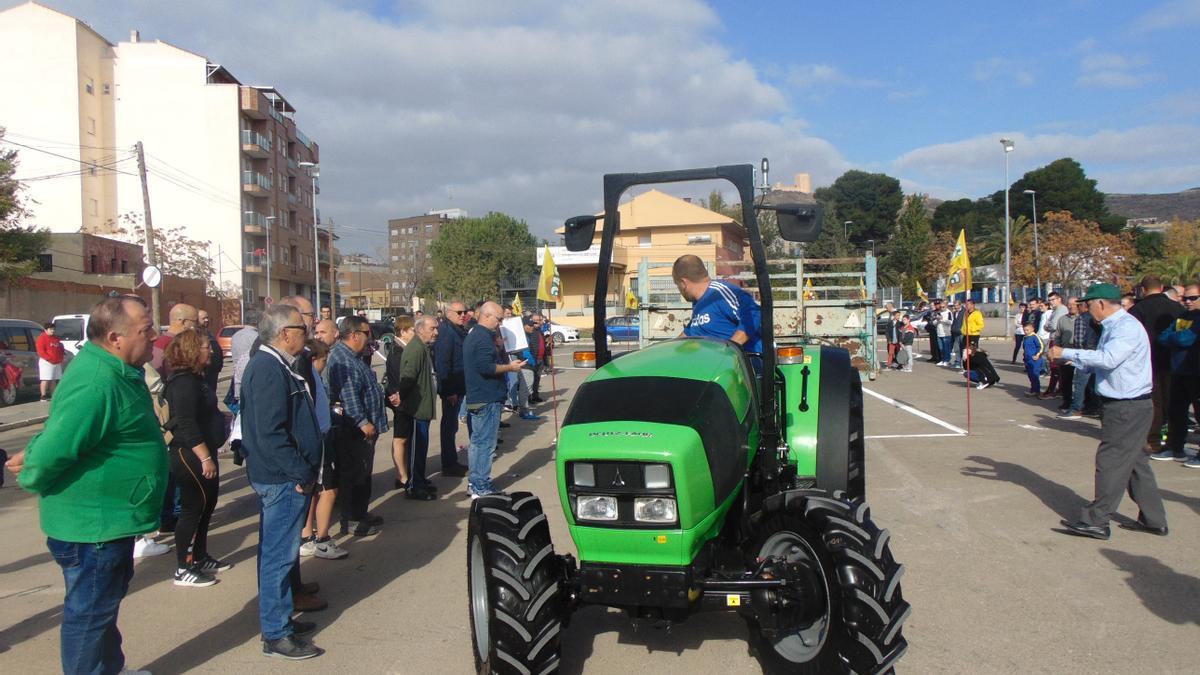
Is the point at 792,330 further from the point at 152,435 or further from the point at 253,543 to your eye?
the point at 152,435

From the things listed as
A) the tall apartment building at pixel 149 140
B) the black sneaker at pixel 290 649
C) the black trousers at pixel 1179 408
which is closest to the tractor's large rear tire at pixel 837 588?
the black sneaker at pixel 290 649

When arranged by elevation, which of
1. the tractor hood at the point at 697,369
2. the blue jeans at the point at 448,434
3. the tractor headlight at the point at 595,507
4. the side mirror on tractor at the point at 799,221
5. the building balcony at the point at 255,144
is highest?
the building balcony at the point at 255,144

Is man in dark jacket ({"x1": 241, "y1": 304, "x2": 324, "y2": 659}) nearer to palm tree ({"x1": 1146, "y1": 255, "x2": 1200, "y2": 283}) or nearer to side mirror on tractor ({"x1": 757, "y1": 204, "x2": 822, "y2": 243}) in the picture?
side mirror on tractor ({"x1": 757, "y1": 204, "x2": 822, "y2": 243})

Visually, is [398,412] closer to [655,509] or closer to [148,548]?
[148,548]

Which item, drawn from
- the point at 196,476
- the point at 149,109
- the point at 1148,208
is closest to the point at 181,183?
the point at 149,109

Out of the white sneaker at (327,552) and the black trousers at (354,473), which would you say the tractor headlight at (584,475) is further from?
the black trousers at (354,473)

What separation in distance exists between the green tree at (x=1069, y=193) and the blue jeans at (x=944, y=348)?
57755 mm

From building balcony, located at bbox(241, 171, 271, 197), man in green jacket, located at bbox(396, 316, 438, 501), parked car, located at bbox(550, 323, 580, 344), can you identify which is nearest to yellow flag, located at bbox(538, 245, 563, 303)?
man in green jacket, located at bbox(396, 316, 438, 501)

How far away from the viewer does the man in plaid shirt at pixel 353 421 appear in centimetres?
666

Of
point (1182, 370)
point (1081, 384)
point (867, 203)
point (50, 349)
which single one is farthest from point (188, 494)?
point (867, 203)

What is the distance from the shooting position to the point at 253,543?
6.71m

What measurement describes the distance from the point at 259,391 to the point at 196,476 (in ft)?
5.61

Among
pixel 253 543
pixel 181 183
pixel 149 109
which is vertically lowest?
pixel 253 543

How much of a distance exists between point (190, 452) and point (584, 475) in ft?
11.2
